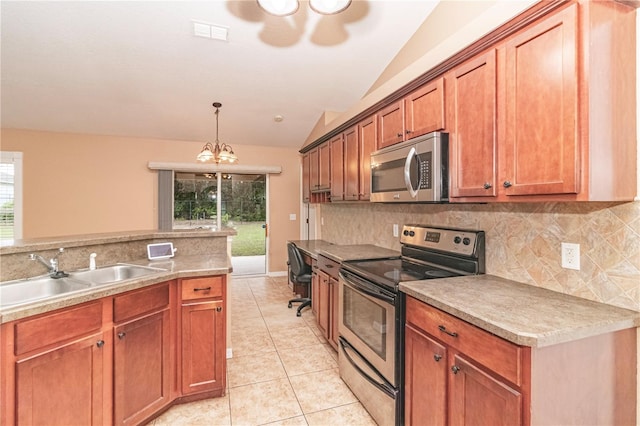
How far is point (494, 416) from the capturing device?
1247 millimetres

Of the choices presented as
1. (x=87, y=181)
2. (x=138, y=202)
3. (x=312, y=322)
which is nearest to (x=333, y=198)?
(x=312, y=322)

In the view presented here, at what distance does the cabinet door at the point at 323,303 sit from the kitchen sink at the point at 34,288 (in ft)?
6.14

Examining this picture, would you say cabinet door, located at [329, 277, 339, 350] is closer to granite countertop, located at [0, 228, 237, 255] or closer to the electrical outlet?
granite countertop, located at [0, 228, 237, 255]

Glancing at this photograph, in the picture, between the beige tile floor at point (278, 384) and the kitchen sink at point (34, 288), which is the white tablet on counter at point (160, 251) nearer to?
the kitchen sink at point (34, 288)

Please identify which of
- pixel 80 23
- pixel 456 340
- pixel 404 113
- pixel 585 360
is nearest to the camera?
pixel 585 360

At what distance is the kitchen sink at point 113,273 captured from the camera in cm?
212

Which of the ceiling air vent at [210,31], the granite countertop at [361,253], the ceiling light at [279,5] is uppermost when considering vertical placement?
the ceiling air vent at [210,31]

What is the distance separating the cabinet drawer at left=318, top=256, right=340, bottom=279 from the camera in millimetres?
2766

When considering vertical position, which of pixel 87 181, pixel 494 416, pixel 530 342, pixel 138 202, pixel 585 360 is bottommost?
pixel 494 416

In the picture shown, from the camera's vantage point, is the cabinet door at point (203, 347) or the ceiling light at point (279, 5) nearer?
the ceiling light at point (279, 5)

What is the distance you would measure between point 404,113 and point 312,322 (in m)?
2.53

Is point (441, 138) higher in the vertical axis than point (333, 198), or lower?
higher

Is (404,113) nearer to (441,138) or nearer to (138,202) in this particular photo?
(441,138)

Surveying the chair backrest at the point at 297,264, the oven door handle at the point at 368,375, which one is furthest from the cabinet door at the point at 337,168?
the oven door handle at the point at 368,375
